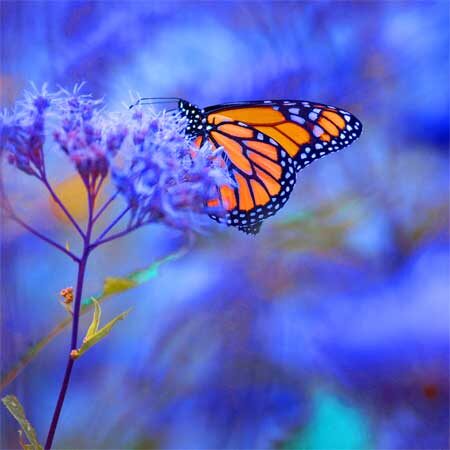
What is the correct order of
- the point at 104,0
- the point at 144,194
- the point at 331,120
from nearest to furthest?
the point at 144,194 → the point at 331,120 → the point at 104,0

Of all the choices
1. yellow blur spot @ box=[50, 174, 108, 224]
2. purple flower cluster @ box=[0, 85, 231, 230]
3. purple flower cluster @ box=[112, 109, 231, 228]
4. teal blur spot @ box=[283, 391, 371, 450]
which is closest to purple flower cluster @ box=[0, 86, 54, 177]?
purple flower cluster @ box=[0, 85, 231, 230]

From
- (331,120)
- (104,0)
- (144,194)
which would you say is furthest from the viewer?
(104,0)

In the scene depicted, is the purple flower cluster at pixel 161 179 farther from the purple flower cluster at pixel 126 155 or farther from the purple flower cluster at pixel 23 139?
the purple flower cluster at pixel 23 139

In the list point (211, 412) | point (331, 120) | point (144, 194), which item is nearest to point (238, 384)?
point (211, 412)

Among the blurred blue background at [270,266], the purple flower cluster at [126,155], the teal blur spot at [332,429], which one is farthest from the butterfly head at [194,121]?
the teal blur spot at [332,429]

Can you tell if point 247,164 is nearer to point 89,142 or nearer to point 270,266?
point 270,266

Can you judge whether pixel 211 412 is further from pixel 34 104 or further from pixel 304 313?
pixel 34 104

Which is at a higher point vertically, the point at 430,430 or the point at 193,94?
the point at 193,94
